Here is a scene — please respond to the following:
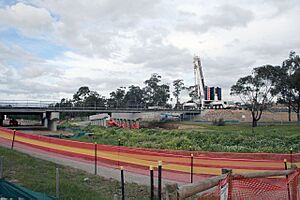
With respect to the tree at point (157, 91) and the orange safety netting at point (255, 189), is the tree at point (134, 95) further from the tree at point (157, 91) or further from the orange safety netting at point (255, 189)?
the orange safety netting at point (255, 189)

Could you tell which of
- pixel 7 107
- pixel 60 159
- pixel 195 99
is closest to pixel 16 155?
pixel 60 159

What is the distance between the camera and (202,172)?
1155 centimetres

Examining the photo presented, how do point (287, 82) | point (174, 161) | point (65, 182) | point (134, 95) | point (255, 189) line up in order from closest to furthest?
point (255, 189) < point (65, 182) < point (174, 161) < point (287, 82) < point (134, 95)

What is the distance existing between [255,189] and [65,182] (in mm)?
6804

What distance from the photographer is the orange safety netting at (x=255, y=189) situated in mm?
4711

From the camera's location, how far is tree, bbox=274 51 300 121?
65125mm

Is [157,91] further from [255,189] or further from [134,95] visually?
[255,189]

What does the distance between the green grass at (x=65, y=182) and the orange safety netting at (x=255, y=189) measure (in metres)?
4.16

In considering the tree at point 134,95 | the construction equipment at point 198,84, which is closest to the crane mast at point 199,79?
the construction equipment at point 198,84

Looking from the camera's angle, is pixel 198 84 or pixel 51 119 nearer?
pixel 51 119

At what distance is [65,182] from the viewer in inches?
423

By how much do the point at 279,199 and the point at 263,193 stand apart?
559mm

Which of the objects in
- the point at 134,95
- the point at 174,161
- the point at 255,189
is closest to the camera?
the point at 255,189

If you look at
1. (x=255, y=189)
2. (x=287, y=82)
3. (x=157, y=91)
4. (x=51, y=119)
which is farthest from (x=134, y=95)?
(x=255, y=189)
